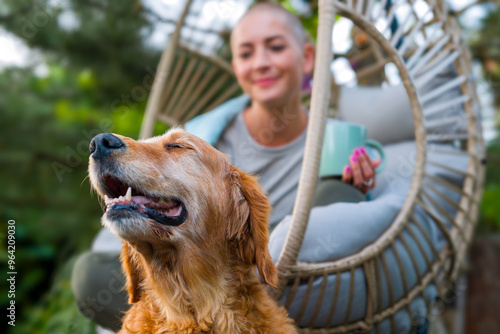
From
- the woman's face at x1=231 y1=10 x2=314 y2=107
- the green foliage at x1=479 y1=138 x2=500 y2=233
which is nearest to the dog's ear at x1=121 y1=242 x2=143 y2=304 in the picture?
the woman's face at x1=231 y1=10 x2=314 y2=107

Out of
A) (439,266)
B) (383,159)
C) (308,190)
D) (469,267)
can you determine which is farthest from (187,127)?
(469,267)

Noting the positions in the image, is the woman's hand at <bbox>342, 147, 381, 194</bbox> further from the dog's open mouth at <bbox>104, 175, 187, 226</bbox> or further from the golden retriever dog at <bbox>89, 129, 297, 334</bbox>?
the dog's open mouth at <bbox>104, 175, 187, 226</bbox>

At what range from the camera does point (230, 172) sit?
1429 mm

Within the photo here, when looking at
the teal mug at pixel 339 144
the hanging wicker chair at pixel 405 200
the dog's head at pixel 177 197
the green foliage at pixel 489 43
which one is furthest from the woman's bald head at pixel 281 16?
the green foliage at pixel 489 43

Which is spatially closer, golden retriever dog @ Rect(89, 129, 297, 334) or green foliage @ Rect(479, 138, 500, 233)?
golden retriever dog @ Rect(89, 129, 297, 334)

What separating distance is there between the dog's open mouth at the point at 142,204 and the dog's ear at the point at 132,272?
0.21 metres

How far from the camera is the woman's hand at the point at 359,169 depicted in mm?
1809

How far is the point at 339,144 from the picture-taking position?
183cm

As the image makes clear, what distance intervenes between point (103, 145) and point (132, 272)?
44cm

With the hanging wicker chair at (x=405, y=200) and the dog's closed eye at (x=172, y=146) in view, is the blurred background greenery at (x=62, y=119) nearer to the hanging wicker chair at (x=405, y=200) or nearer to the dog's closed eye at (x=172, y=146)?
the hanging wicker chair at (x=405, y=200)

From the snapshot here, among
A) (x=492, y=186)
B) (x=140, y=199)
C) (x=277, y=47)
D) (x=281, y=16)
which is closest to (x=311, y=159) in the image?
(x=140, y=199)

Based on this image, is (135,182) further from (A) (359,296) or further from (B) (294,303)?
(A) (359,296)

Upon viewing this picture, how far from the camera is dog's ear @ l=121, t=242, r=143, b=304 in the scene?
4.68 feet

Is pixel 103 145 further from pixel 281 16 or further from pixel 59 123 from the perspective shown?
pixel 59 123
